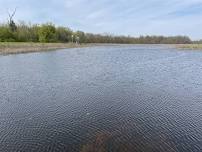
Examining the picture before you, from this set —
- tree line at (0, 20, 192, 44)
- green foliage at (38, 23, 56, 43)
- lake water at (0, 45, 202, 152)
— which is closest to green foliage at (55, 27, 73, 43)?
tree line at (0, 20, 192, 44)

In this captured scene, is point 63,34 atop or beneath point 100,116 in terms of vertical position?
atop

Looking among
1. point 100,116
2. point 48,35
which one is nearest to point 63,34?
point 48,35

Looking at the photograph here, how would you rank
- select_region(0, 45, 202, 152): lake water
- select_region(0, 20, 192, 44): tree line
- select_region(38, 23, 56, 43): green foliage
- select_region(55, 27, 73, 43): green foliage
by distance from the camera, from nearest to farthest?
1. select_region(0, 45, 202, 152): lake water
2. select_region(0, 20, 192, 44): tree line
3. select_region(38, 23, 56, 43): green foliage
4. select_region(55, 27, 73, 43): green foliage

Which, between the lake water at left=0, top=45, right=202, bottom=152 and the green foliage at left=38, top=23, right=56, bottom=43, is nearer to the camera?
the lake water at left=0, top=45, right=202, bottom=152

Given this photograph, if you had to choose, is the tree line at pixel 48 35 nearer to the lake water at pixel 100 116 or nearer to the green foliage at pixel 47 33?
the green foliage at pixel 47 33

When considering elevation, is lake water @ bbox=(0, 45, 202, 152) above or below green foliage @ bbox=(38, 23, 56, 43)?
below

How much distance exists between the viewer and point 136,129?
10758 mm

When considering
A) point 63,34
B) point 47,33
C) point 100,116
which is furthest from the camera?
point 63,34

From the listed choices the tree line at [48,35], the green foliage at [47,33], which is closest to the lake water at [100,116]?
the tree line at [48,35]

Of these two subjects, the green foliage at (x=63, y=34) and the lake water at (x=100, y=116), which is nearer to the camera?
the lake water at (x=100, y=116)

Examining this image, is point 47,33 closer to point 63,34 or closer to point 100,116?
point 63,34

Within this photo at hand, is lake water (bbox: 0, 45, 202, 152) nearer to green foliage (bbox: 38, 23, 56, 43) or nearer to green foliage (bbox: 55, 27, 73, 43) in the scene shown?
green foliage (bbox: 38, 23, 56, 43)

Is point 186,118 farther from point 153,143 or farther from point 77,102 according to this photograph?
point 77,102

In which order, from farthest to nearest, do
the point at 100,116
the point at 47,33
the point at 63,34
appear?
the point at 63,34 < the point at 47,33 < the point at 100,116
